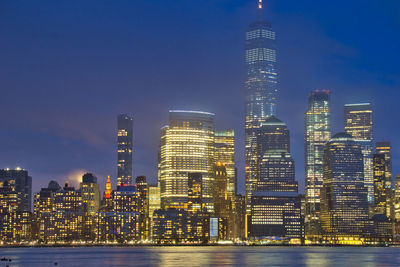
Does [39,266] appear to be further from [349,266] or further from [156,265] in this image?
[349,266]

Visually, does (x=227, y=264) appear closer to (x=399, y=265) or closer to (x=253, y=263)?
(x=253, y=263)

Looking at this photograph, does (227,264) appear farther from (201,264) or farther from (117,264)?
(117,264)

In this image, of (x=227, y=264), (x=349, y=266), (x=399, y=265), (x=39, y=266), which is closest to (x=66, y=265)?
(x=39, y=266)

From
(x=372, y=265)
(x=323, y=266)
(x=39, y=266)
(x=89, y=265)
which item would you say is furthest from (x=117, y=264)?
(x=372, y=265)

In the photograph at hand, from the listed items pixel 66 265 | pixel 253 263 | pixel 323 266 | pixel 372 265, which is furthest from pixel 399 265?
pixel 66 265

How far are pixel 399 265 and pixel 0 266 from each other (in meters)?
101

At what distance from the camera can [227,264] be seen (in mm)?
188125

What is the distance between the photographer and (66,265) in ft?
621

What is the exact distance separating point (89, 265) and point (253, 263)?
4358 cm

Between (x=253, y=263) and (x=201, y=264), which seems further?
(x=253, y=263)

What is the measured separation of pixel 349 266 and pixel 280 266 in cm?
1706

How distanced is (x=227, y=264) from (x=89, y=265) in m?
35.2

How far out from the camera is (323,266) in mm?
180375

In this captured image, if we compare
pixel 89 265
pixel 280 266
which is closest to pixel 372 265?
pixel 280 266
